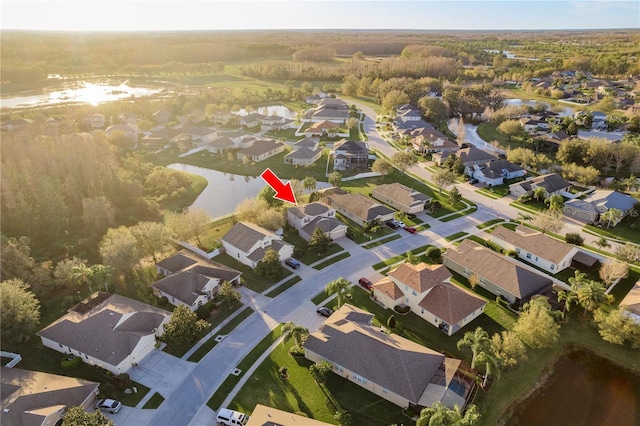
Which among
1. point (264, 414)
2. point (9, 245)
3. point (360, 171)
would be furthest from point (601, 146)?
point (9, 245)

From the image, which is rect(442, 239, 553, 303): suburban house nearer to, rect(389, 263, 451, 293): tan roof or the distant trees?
rect(389, 263, 451, 293): tan roof

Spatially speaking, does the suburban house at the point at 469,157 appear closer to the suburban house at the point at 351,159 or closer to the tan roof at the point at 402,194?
the suburban house at the point at 351,159

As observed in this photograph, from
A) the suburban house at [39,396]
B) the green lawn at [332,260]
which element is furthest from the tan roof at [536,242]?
the suburban house at [39,396]

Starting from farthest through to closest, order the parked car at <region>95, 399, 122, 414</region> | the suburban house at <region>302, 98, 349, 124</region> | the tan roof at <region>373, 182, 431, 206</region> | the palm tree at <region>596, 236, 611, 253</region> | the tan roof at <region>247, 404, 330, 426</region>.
→ 1. the suburban house at <region>302, 98, 349, 124</region>
2. the tan roof at <region>373, 182, 431, 206</region>
3. the palm tree at <region>596, 236, 611, 253</region>
4. the parked car at <region>95, 399, 122, 414</region>
5. the tan roof at <region>247, 404, 330, 426</region>

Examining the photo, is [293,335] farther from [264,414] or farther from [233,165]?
[233,165]

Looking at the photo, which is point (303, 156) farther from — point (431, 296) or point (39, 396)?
point (39, 396)

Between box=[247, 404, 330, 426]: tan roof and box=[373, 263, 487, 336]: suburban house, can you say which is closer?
box=[247, 404, 330, 426]: tan roof

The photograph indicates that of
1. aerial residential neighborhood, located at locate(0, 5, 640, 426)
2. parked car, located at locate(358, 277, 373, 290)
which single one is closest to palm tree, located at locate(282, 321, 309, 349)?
aerial residential neighborhood, located at locate(0, 5, 640, 426)

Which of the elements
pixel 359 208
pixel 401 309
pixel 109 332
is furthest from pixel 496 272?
pixel 109 332
